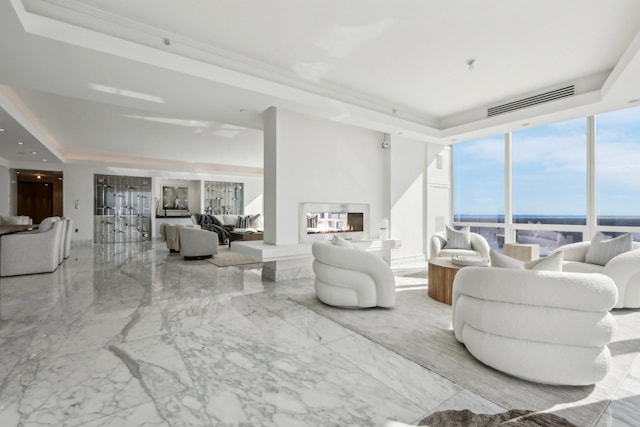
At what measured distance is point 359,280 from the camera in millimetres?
3246

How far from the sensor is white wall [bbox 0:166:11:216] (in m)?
8.16

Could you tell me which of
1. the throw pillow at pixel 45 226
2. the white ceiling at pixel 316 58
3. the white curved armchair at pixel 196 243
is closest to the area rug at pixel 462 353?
the white ceiling at pixel 316 58

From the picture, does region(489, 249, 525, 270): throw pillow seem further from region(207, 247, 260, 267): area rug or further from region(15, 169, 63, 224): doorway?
region(15, 169, 63, 224): doorway

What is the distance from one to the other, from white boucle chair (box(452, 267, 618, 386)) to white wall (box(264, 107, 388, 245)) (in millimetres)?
3189

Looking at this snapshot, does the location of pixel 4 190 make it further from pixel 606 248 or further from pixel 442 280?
pixel 606 248

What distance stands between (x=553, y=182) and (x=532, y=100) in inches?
72.2

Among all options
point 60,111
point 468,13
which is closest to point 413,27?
point 468,13

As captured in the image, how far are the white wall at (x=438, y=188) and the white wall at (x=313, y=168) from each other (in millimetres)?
1244

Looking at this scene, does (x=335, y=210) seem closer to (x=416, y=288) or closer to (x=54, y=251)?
(x=416, y=288)

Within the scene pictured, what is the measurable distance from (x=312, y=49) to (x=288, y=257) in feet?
8.92

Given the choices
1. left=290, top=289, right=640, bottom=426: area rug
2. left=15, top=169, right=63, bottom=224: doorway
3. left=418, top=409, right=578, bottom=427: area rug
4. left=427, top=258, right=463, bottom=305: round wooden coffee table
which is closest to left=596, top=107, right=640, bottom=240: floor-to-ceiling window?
left=290, top=289, right=640, bottom=426: area rug

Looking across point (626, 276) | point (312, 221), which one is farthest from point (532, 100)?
point (312, 221)

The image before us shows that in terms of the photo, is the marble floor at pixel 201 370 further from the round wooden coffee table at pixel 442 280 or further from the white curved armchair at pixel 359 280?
the round wooden coffee table at pixel 442 280

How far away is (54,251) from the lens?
510 cm
